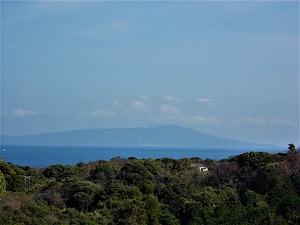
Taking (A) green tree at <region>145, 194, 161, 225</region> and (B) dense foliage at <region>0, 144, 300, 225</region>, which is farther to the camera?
(A) green tree at <region>145, 194, 161, 225</region>

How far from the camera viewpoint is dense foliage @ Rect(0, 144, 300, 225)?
23.6 m

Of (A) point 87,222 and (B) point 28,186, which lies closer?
(A) point 87,222

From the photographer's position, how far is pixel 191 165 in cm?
3916

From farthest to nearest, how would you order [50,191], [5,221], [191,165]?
1. [191,165]
2. [50,191]
3. [5,221]

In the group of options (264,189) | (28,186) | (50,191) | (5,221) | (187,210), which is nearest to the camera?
(5,221)

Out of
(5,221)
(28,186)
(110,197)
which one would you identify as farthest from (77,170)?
(5,221)

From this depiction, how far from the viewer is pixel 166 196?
93.0 feet

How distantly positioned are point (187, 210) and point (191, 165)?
13.3 metres

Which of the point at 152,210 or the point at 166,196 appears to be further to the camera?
the point at 166,196

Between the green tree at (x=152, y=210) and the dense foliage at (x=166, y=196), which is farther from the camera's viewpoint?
the green tree at (x=152, y=210)

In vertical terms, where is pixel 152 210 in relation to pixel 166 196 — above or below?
below

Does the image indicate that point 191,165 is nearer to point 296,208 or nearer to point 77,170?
point 77,170

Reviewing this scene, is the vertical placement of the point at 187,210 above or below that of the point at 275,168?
below

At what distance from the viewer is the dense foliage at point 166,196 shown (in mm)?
23625
